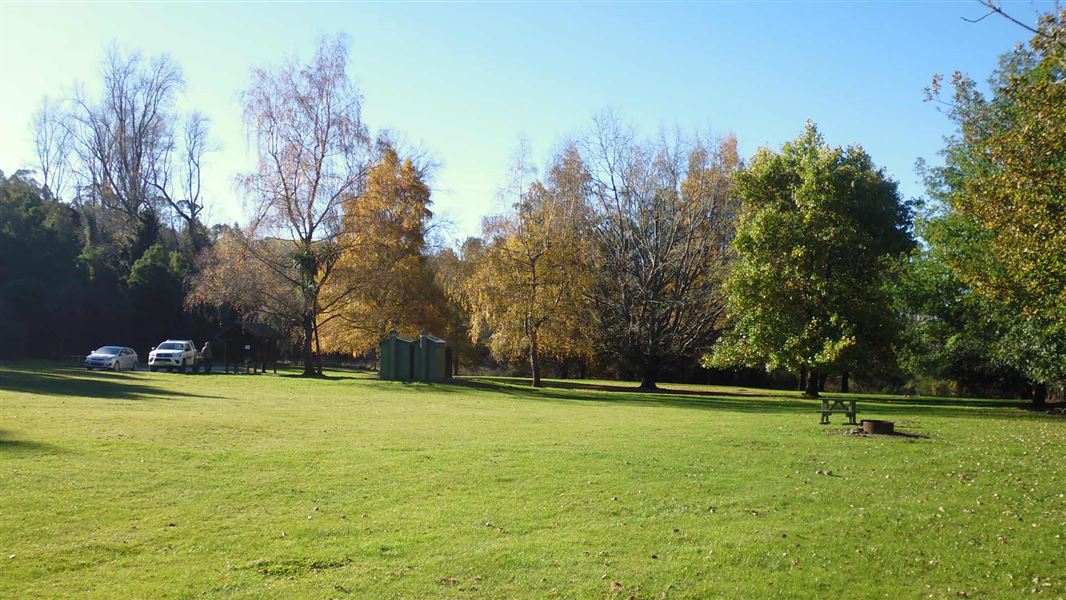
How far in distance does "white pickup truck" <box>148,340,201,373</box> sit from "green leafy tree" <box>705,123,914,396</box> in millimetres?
30479

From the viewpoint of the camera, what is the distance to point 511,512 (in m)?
11.0

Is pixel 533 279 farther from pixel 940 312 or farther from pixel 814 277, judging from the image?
pixel 940 312

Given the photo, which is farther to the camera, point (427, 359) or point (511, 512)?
point (427, 359)

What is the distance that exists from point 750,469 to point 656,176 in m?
37.3

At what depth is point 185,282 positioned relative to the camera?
5838 cm

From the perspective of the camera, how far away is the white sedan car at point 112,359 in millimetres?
46156

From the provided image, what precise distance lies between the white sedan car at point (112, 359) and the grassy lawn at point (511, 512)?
27.8m

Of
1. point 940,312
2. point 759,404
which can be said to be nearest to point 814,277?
point 940,312

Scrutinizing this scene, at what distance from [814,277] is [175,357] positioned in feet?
117

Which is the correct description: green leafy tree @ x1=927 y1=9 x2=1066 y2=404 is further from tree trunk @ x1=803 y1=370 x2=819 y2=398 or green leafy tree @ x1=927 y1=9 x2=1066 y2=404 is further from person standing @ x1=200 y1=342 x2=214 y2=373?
person standing @ x1=200 y1=342 x2=214 y2=373

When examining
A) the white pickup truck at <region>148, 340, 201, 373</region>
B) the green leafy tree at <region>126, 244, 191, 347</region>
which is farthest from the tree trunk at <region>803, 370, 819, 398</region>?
the green leafy tree at <region>126, 244, 191, 347</region>

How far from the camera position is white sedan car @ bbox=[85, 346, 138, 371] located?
4616 cm

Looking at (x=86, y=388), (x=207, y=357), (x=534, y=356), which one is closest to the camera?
(x=86, y=388)

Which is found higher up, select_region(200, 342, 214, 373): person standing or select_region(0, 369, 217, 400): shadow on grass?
select_region(200, 342, 214, 373): person standing
